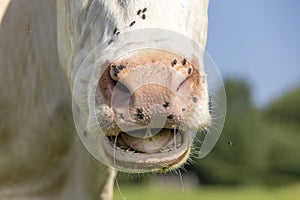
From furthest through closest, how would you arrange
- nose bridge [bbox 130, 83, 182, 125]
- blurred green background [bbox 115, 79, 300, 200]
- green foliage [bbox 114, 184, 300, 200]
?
blurred green background [bbox 115, 79, 300, 200] → green foliage [bbox 114, 184, 300, 200] → nose bridge [bbox 130, 83, 182, 125]

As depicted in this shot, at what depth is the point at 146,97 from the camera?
3.03m

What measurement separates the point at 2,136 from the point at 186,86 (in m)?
1.36

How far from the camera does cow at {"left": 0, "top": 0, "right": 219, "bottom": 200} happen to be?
310cm

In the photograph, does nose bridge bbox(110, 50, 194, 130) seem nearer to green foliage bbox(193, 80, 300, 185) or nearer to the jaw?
the jaw

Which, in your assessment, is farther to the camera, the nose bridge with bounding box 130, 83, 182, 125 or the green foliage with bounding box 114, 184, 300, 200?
the green foliage with bounding box 114, 184, 300, 200

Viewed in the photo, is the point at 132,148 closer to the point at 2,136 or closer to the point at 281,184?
the point at 2,136

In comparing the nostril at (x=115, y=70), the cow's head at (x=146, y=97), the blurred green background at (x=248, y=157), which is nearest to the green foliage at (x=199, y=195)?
the blurred green background at (x=248, y=157)

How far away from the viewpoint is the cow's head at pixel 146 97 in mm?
3055

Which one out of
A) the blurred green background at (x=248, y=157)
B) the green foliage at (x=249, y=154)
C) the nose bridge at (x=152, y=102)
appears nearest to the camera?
the nose bridge at (x=152, y=102)

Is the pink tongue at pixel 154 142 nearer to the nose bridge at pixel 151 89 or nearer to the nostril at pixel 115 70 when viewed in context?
the nose bridge at pixel 151 89

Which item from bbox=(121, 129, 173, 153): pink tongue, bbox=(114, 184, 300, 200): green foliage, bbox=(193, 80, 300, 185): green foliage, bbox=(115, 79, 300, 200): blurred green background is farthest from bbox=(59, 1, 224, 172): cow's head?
bbox=(193, 80, 300, 185): green foliage

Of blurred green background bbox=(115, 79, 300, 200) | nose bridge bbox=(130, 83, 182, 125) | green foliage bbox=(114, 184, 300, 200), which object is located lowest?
nose bridge bbox=(130, 83, 182, 125)

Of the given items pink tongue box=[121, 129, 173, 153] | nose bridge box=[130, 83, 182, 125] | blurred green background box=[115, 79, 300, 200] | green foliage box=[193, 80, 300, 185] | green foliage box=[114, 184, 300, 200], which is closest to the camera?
nose bridge box=[130, 83, 182, 125]

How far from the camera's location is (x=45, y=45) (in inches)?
168
